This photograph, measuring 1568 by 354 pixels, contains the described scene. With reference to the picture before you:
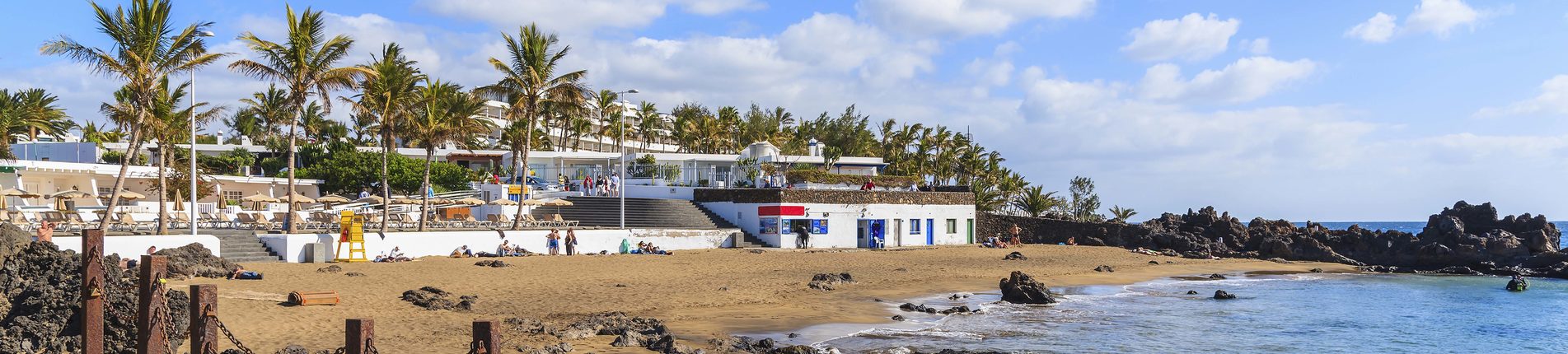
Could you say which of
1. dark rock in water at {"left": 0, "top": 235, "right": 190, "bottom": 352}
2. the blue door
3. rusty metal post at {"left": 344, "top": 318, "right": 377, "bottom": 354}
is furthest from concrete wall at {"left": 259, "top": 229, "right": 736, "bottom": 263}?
rusty metal post at {"left": 344, "top": 318, "right": 377, "bottom": 354}

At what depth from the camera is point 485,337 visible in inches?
262

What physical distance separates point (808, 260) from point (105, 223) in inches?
748

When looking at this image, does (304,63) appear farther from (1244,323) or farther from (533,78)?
(1244,323)

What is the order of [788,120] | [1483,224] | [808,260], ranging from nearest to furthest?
[808,260] → [1483,224] → [788,120]

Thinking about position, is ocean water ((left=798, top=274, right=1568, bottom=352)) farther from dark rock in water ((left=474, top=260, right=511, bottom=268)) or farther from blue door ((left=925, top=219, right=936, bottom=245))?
blue door ((left=925, top=219, right=936, bottom=245))

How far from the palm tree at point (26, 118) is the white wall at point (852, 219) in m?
31.9

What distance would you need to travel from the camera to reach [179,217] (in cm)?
3125

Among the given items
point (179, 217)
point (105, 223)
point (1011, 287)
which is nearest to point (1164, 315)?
point (1011, 287)

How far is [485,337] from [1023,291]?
63.7 feet

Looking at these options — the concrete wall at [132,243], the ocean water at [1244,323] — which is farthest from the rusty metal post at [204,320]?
the concrete wall at [132,243]

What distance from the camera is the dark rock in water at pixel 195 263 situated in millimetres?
19797

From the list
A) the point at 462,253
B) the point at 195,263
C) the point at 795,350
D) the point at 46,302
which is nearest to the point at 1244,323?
the point at 795,350

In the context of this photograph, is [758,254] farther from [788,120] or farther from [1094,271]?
[788,120]

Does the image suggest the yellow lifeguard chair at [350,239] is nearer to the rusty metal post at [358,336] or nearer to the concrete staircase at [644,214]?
the concrete staircase at [644,214]
